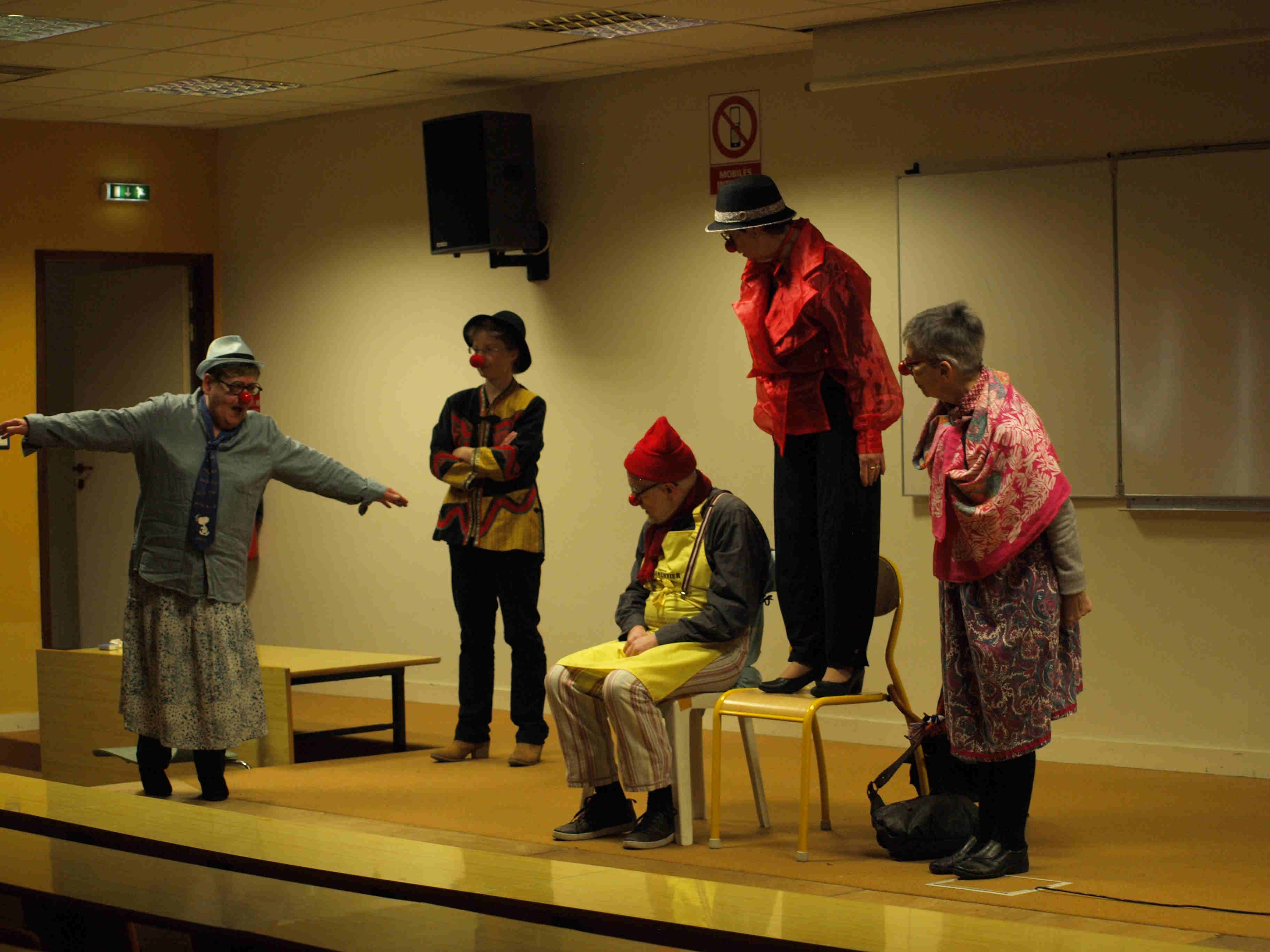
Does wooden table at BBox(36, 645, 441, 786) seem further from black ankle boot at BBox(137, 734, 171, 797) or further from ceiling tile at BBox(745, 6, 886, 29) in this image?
ceiling tile at BBox(745, 6, 886, 29)

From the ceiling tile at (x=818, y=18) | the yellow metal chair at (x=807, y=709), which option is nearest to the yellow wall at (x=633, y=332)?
the ceiling tile at (x=818, y=18)

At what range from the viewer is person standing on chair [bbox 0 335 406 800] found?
4.96 meters

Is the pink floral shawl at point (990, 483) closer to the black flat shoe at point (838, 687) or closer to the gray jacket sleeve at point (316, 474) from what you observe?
the black flat shoe at point (838, 687)

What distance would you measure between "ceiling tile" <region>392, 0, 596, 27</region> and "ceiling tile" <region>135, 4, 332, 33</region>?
0.38m

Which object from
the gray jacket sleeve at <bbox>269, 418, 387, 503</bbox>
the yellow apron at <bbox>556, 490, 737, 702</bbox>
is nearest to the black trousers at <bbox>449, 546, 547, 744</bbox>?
the gray jacket sleeve at <bbox>269, 418, 387, 503</bbox>

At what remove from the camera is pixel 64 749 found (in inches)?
255

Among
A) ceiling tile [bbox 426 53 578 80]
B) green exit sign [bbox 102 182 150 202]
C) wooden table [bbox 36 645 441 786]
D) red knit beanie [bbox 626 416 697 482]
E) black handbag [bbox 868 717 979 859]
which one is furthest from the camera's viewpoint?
green exit sign [bbox 102 182 150 202]

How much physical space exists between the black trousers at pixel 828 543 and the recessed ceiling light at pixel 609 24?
7.02 ft

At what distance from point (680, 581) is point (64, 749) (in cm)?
313

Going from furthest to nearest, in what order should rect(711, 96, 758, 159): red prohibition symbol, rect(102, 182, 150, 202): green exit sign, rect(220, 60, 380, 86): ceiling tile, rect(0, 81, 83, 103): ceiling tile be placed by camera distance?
1. rect(102, 182, 150, 202): green exit sign
2. rect(0, 81, 83, 103): ceiling tile
3. rect(220, 60, 380, 86): ceiling tile
4. rect(711, 96, 758, 159): red prohibition symbol

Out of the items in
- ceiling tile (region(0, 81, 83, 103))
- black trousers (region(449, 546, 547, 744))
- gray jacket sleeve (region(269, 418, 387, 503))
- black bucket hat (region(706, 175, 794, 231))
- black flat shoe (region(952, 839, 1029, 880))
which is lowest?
black flat shoe (region(952, 839, 1029, 880))

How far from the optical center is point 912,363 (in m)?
4.06

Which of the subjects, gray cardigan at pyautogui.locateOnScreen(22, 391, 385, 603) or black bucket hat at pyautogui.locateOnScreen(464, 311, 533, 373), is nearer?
gray cardigan at pyautogui.locateOnScreen(22, 391, 385, 603)

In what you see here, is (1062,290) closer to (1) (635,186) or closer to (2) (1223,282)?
(2) (1223,282)
